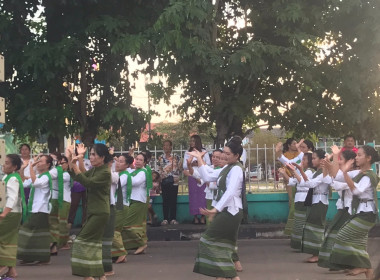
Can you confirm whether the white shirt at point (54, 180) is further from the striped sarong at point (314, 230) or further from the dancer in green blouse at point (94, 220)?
the striped sarong at point (314, 230)

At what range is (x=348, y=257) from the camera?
9.16 meters

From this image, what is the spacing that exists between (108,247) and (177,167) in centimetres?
549

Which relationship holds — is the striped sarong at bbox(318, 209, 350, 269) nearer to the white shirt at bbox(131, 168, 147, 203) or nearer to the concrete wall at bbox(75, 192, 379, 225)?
the white shirt at bbox(131, 168, 147, 203)

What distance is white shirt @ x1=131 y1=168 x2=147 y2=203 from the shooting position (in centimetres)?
1246

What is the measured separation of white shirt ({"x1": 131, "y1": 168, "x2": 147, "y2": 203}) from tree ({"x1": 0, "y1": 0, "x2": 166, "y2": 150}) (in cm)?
203

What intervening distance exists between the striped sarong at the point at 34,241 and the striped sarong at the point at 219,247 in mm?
2990

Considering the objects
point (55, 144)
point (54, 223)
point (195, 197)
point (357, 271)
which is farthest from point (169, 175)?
point (357, 271)

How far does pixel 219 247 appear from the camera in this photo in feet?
28.2

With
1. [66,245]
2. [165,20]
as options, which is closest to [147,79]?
[165,20]

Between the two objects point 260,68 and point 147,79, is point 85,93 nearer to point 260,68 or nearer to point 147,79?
point 147,79

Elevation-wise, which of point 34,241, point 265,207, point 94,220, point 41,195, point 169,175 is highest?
point 169,175

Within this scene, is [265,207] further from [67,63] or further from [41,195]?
[41,195]

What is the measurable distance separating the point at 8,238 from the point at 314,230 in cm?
418

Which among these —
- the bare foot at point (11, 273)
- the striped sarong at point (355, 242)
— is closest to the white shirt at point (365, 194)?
the striped sarong at point (355, 242)
